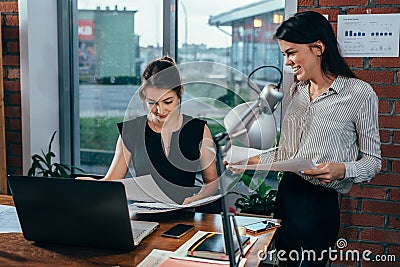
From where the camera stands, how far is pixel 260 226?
1.71 meters

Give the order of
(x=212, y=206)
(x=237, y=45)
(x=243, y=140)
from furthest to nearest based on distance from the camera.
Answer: (x=237, y=45)
(x=212, y=206)
(x=243, y=140)

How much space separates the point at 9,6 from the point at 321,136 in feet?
6.84

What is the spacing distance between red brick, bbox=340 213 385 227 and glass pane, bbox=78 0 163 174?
1446 millimetres

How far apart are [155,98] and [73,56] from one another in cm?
189

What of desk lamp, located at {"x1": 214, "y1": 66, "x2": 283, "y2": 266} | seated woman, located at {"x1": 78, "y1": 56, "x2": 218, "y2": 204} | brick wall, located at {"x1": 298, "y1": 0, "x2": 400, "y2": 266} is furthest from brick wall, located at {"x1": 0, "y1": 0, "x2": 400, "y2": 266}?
desk lamp, located at {"x1": 214, "y1": 66, "x2": 283, "y2": 266}

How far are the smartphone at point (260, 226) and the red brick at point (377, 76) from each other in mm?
1108

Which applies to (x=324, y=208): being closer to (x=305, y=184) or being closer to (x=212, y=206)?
(x=305, y=184)

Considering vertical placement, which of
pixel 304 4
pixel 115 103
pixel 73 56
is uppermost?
pixel 304 4

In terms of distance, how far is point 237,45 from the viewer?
3064mm

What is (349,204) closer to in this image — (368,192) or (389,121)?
(368,192)

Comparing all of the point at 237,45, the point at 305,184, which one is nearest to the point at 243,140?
the point at 305,184

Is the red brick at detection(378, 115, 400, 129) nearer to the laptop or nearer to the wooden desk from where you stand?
the wooden desk

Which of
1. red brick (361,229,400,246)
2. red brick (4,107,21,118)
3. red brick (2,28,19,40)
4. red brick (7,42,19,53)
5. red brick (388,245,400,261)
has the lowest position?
red brick (388,245,400,261)

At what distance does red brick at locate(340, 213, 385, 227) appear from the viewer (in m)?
2.62
